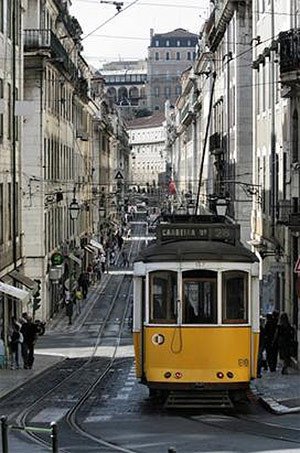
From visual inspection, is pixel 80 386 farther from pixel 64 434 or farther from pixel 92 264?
pixel 92 264

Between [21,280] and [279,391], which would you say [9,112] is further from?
[279,391]

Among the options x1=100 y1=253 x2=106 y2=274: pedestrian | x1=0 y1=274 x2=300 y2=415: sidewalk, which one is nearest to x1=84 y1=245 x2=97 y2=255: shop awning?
x1=100 y1=253 x2=106 y2=274: pedestrian

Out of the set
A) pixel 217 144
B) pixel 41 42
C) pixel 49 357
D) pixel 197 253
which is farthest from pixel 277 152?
pixel 217 144

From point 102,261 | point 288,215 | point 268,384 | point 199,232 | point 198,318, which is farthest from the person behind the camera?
point 102,261

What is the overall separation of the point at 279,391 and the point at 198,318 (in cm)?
383

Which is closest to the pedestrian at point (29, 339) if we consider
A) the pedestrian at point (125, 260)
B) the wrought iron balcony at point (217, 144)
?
the wrought iron balcony at point (217, 144)

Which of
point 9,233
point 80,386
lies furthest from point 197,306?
point 9,233

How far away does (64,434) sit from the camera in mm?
19719

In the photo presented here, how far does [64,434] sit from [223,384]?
3.16 m

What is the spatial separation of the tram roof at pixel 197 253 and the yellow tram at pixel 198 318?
0.06ft

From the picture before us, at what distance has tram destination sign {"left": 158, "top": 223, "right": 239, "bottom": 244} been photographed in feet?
74.8

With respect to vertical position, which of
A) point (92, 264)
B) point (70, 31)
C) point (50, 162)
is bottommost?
point (92, 264)

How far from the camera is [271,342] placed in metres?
29.0

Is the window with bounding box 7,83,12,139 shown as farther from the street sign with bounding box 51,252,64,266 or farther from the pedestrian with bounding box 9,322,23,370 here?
the street sign with bounding box 51,252,64,266
